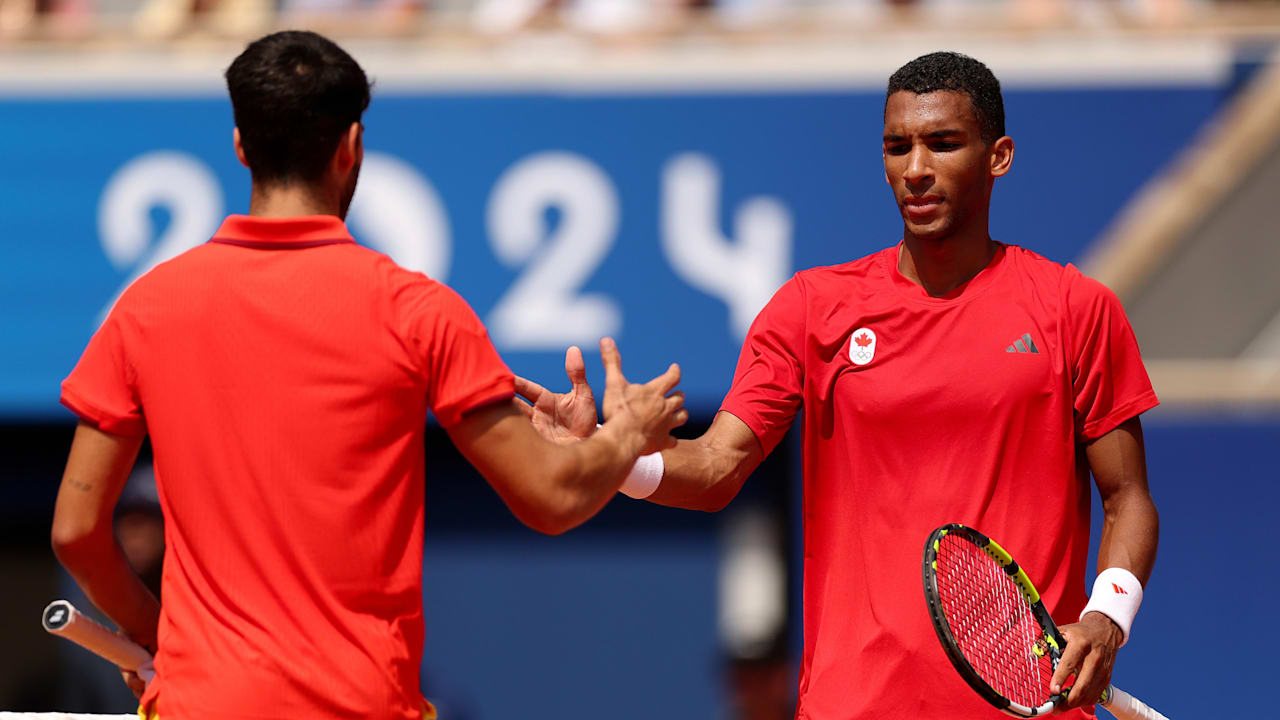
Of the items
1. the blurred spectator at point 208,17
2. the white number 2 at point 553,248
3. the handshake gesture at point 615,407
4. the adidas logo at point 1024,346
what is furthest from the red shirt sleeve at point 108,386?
the blurred spectator at point 208,17

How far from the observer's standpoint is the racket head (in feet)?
11.1

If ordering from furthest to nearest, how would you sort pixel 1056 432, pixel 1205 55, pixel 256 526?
1. pixel 1205 55
2. pixel 1056 432
3. pixel 256 526

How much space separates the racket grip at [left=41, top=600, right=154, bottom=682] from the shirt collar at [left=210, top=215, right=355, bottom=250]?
78 cm

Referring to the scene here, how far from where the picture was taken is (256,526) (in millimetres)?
2920

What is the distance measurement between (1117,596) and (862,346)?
0.80m

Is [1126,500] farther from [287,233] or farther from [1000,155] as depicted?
[287,233]

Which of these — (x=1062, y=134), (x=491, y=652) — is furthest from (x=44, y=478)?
(x=1062, y=134)

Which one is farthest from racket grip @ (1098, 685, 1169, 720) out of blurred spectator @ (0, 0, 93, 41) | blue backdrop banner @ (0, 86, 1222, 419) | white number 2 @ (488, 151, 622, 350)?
blurred spectator @ (0, 0, 93, 41)

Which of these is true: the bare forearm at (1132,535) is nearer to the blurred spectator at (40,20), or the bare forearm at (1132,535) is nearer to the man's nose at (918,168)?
the man's nose at (918,168)

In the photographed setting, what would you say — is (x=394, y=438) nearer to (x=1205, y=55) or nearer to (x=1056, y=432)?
(x=1056, y=432)

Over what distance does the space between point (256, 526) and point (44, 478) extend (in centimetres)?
753

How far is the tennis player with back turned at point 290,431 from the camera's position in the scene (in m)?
2.91

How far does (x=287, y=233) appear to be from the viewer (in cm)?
302

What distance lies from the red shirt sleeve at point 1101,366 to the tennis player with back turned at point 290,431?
1.27 m
